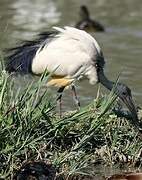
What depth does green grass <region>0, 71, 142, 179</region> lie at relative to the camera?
22.4ft

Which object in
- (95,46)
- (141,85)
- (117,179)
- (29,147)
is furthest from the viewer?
(141,85)

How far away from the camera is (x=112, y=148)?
8.12m

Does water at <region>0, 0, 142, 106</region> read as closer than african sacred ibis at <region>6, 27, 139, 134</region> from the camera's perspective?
No

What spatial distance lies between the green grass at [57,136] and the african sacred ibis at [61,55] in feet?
4.64

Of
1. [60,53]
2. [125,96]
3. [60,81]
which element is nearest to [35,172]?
[125,96]

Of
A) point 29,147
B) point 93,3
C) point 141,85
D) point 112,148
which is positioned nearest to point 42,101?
point 29,147

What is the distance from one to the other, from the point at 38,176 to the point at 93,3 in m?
16.4

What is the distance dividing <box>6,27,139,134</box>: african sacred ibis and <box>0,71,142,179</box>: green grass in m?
1.41

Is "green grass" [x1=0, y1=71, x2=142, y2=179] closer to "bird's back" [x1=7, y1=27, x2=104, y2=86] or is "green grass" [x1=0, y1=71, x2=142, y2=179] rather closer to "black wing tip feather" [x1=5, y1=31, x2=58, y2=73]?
"bird's back" [x1=7, y1=27, x2=104, y2=86]

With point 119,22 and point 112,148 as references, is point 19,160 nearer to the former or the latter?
point 112,148

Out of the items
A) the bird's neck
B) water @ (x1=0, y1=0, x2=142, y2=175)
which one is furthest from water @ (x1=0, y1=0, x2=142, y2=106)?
the bird's neck

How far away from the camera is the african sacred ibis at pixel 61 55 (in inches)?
381

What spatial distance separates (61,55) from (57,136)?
219cm

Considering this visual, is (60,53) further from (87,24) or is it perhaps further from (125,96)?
(87,24)
